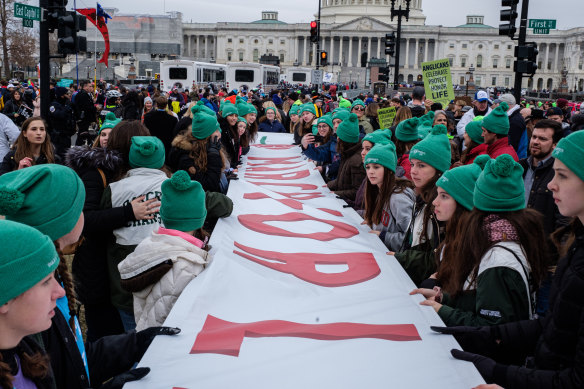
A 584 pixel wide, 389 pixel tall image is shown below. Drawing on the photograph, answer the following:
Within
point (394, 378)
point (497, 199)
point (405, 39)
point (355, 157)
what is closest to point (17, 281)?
point (394, 378)

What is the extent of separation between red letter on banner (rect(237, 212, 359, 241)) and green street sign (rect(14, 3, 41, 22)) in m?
5.01

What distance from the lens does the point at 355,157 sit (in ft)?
19.6

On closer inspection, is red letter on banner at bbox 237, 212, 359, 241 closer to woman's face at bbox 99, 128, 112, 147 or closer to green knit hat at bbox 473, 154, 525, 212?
woman's face at bbox 99, 128, 112, 147

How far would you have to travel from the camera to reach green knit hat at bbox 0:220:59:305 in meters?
1.46

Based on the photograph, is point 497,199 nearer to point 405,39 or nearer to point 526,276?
point 526,276

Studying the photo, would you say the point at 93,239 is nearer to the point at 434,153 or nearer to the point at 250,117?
the point at 434,153

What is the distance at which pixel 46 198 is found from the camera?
2.06 meters

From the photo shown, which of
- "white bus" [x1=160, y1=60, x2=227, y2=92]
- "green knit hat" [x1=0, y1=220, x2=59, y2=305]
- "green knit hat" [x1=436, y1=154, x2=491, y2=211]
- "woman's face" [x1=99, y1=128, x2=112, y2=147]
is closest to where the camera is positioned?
"green knit hat" [x1=0, y1=220, x2=59, y2=305]

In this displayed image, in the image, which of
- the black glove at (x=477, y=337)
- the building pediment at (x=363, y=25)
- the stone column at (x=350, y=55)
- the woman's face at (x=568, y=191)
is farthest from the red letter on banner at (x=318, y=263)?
the building pediment at (x=363, y=25)

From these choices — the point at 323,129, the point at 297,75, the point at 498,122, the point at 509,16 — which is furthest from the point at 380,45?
the point at 498,122

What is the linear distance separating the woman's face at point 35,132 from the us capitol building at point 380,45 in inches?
3957

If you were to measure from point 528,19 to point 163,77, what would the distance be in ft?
92.5

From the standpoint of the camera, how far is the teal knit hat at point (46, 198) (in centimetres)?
203

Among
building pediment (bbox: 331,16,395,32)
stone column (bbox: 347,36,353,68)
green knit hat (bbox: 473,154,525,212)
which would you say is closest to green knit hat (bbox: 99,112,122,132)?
green knit hat (bbox: 473,154,525,212)
